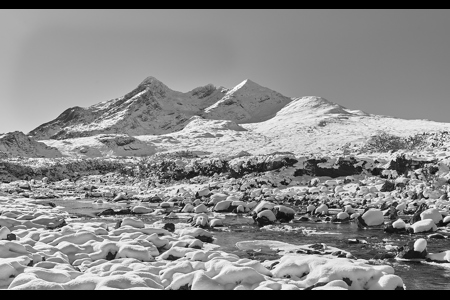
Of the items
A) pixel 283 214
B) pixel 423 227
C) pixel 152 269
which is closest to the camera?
pixel 152 269

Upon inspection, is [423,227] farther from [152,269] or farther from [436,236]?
[152,269]

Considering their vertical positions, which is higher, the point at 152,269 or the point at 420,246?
the point at 152,269

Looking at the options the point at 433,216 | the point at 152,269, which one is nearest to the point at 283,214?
the point at 433,216

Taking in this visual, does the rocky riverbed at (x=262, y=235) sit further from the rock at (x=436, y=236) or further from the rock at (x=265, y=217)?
the rock at (x=436, y=236)

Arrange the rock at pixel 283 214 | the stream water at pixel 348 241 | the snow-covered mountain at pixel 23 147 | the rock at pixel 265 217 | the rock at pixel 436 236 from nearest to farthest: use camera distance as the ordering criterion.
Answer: the stream water at pixel 348 241 < the rock at pixel 436 236 < the rock at pixel 265 217 < the rock at pixel 283 214 < the snow-covered mountain at pixel 23 147

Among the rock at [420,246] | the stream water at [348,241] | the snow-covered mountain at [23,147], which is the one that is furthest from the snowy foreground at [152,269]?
the snow-covered mountain at [23,147]

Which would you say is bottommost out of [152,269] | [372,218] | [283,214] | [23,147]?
[283,214]

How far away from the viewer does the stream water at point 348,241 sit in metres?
11.5

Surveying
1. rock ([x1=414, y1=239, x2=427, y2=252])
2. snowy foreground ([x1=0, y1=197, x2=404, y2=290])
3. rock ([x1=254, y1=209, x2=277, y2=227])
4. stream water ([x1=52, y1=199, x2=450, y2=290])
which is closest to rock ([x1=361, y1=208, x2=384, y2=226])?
stream water ([x1=52, y1=199, x2=450, y2=290])

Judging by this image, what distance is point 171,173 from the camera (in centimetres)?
6209

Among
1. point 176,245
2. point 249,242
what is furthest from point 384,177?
point 176,245

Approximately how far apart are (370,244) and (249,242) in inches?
229

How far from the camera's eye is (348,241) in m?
17.3

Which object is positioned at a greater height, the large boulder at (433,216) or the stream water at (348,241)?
the large boulder at (433,216)
